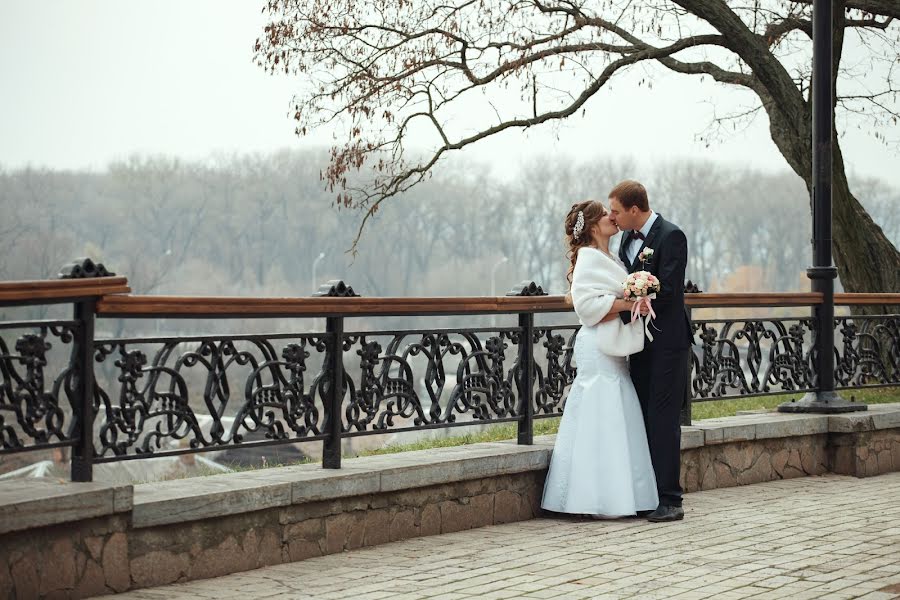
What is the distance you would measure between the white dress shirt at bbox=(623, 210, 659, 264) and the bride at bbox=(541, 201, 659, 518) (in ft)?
0.36

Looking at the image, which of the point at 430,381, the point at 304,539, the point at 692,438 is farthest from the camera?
the point at 692,438

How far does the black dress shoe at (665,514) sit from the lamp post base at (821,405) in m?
3.41

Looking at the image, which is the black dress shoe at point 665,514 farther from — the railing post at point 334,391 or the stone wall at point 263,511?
the railing post at point 334,391

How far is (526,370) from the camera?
8.46 m

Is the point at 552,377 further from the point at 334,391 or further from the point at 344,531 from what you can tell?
the point at 344,531

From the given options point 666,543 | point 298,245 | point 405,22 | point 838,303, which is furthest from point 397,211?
point 666,543

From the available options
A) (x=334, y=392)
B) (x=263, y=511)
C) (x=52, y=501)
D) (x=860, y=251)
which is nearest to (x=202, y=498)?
(x=263, y=511)

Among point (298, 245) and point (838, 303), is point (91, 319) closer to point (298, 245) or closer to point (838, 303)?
point (838, 303)

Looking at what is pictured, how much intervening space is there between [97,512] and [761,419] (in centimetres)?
653

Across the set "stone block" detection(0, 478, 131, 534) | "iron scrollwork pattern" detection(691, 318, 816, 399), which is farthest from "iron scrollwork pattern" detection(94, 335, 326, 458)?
"iron scrollwork pattern" detection(691, 318, 816, 399)

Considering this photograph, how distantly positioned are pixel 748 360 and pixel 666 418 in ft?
8.38

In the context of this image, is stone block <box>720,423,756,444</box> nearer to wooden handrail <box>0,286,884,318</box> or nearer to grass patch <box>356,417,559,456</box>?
wooden handrail <box>0,286,884,318</box>

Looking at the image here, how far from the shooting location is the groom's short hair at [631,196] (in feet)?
27.0

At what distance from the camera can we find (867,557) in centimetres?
670
